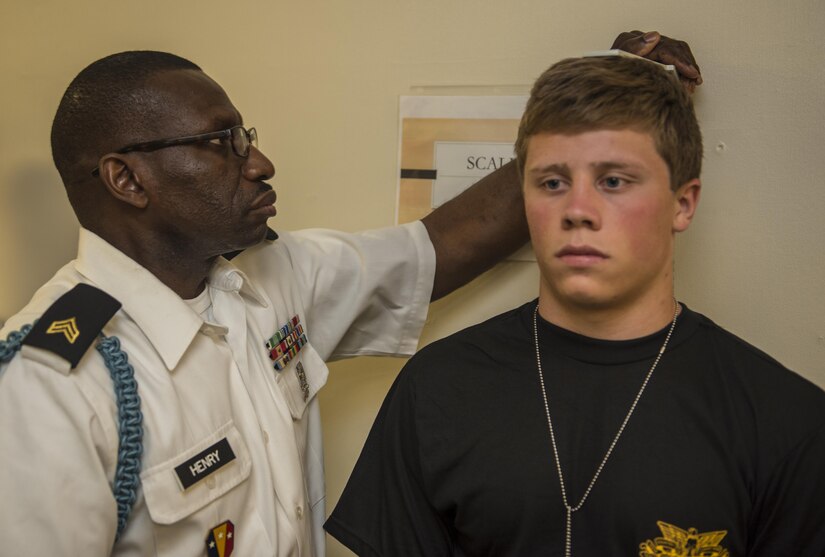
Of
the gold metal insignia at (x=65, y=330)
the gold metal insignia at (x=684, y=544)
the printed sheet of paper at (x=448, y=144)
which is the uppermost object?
the printed sheet of paper at (x=448, y=144)

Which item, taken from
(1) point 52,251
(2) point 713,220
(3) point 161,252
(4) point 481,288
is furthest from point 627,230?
(1) point 52,251

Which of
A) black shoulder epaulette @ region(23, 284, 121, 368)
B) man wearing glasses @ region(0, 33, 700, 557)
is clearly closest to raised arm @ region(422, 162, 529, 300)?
man wearing glasses @ region(0, 33, 700, 557)

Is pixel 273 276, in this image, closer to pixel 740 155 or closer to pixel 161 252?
pixel 161 252

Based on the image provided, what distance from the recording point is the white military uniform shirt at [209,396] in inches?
35.4

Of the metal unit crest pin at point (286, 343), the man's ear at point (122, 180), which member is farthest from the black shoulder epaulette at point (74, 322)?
the metal unit crest pin at point (286, 343)

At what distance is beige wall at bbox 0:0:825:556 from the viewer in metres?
1.26

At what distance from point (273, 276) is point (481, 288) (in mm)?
436

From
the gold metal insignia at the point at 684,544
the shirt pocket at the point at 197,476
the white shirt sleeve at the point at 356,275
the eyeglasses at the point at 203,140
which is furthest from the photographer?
the white shirt sleeve at the point at 356,275

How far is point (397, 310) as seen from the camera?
144 centimetres

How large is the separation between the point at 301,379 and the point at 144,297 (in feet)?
1.15

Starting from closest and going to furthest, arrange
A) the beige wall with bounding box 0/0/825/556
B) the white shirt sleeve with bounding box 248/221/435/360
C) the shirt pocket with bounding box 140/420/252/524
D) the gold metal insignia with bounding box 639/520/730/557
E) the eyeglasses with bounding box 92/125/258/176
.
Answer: the gold metal insignia with bounding box 639/520/730/557, the shirt pocket with bounding box 140/420/252/524, the eyeglasses with bounding box 92/125/258/176, the beige wall with bounding box 0/0/825/556, the white shirt sleeve with bounding box 248/221/435/360

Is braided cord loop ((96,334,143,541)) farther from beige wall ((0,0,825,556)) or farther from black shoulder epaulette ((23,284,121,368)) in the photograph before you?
beige wall ((0,0,825,556))

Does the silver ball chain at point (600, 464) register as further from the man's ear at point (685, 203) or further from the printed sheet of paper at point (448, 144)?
the printed sheet of paper at point (448, 144)

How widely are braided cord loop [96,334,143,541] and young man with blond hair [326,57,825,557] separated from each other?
1.09ft
